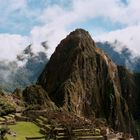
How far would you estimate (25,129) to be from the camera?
11888 centimetres

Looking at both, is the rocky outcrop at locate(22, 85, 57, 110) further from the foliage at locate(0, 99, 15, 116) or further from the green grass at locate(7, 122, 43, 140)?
the green grass at locate(7, 122, 43, 140)

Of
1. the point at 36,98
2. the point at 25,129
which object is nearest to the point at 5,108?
the point at 25,129

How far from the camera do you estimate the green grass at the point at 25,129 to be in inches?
4370

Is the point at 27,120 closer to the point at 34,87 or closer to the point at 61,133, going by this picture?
the point at 61,133

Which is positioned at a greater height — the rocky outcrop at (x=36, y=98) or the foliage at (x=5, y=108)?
the rocky outcrop at (x=36, y=98)

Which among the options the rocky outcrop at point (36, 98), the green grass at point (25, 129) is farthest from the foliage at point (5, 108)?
the rocky outcrop at point (36, 98)

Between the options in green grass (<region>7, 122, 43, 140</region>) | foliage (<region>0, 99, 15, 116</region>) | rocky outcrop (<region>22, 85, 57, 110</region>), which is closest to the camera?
green grass (<region>7, 122, 43, 140</region>)

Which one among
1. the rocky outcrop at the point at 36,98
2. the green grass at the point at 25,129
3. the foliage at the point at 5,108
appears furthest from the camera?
the rocky outcrop at the point at 36,98

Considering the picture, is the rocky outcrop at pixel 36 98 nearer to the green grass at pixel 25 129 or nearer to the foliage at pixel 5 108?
the foliage at pixel 5 108

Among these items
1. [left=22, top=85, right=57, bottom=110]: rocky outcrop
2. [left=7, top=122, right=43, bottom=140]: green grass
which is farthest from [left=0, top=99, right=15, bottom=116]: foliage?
[left=22, top=85, right=57, bottom=110]: rocky outcrop

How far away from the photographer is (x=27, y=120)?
129875 millimetres

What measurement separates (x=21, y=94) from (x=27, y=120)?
175 feet

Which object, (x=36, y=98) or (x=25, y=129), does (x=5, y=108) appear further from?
(x=36, y=98)

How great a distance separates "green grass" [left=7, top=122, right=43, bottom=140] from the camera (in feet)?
364
